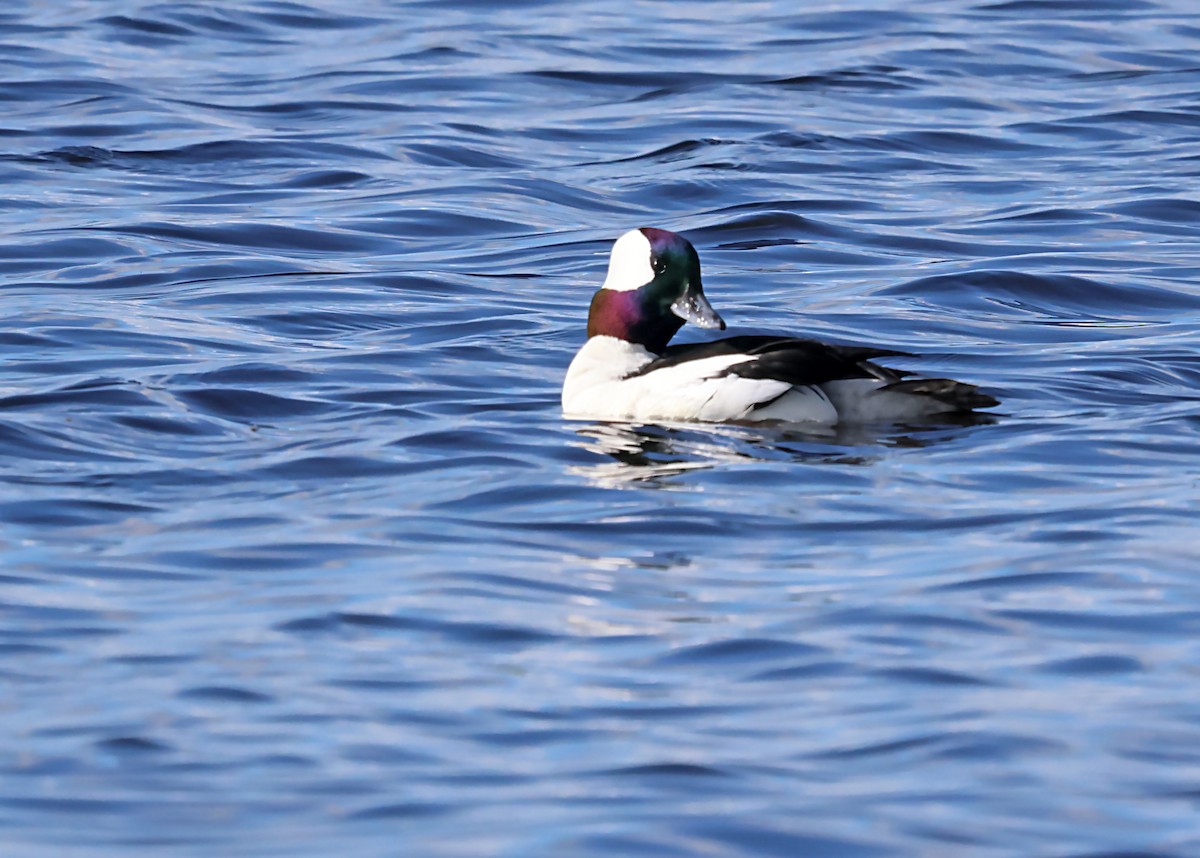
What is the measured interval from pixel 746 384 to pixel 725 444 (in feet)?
0.84

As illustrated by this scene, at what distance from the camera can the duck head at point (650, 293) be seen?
10.2 metres

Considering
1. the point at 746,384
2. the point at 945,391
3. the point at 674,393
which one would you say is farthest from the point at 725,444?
the point at 945,391

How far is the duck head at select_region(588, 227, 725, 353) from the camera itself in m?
10.2

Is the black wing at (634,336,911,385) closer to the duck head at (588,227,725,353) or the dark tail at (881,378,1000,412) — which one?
the dark tail at (881,378,1000,412)

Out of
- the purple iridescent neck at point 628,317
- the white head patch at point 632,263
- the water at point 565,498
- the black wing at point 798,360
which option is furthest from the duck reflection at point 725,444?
the white head patch at point 632,263

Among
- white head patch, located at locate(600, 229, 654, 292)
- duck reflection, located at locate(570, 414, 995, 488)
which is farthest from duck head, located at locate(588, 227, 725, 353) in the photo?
duck reflection, located at locate(570, 414, 995, 488)

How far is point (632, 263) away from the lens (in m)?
10.3

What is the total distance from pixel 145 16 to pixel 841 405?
48.3 feet

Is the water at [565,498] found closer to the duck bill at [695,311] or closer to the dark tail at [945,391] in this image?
the dark tail at [945,391]

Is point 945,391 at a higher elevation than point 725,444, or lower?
higher

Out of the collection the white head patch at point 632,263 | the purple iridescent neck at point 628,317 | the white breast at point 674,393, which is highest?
the white head patch at point 632,263

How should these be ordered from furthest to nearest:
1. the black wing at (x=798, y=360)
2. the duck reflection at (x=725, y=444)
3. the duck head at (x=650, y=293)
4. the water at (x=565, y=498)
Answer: the duck head at (x=650, y=293), the black wing at (x=798, y=360), the duck reflection at (x=725, y=444), the water at (x=565, y=498)

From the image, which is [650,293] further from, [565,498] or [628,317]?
[565,498]

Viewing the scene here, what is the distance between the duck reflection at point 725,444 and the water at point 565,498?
0.08 feet
